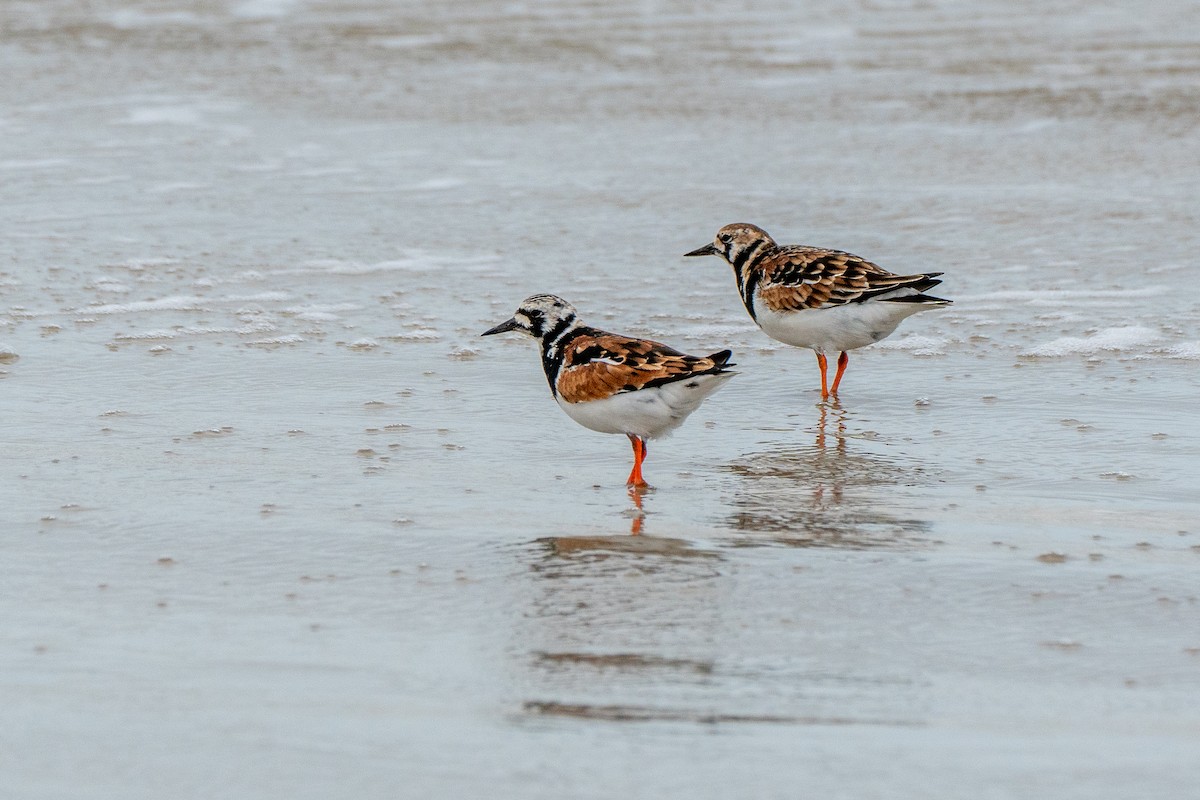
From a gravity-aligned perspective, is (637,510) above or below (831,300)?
below

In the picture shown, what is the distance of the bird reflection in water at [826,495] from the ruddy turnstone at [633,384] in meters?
0.36

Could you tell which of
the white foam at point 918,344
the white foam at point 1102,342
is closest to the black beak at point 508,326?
the white foam at point 918,344

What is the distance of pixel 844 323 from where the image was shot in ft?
23.5

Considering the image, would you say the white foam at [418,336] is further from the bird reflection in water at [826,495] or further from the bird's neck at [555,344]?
the bird reflection in water at [826,495]

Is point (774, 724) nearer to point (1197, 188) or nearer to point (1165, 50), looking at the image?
point (1197, 188)

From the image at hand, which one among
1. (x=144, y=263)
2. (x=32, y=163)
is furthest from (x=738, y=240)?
(x=32, y=163)

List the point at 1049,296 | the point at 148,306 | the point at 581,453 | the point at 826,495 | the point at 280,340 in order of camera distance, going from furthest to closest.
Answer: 1. the point at 1049,296
2. the point at 148,306
3. the point at 280,340
4. the point at 581,453
5. the point at 826,495

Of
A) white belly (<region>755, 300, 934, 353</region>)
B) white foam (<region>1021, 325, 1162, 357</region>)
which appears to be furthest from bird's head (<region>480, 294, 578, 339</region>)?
white foam (<region>1021, 325, 1162, 357</region>)

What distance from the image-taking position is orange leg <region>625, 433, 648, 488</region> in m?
5.78

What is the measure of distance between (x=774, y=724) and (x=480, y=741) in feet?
2.19

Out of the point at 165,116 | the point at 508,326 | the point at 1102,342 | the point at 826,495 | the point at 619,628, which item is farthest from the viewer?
the point at 165,116

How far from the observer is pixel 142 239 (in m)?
9.88

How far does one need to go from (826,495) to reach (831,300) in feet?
5.71

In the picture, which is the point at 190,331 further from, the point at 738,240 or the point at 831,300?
the point at 831,300
